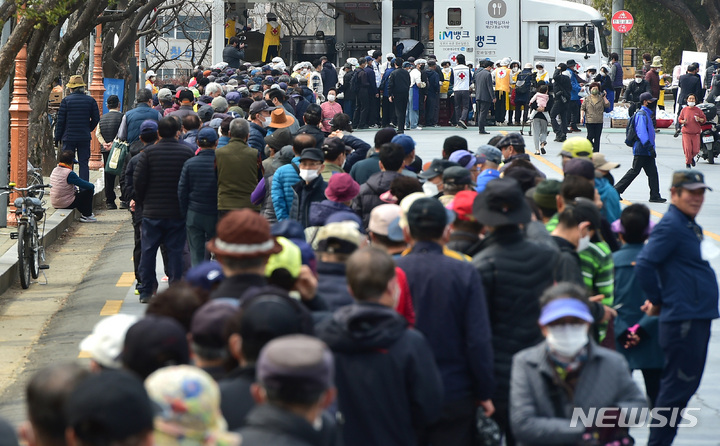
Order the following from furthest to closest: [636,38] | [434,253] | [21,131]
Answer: [636,38] → [21,131] → [434,253]

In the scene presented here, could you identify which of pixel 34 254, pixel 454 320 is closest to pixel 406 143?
pixel 454 320

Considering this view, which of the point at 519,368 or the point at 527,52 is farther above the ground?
the point at 527,52

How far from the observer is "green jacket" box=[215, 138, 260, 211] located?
10953 mm

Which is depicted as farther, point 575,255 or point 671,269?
point 671,269

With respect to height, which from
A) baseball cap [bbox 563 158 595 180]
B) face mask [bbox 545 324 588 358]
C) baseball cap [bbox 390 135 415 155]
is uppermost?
baseball cap [bbox 390 135 415 155]

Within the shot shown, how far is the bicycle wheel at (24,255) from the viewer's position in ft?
43.0

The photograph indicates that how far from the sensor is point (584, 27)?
108 ft

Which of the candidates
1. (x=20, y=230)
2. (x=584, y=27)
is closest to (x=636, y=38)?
(x=584, y=27)

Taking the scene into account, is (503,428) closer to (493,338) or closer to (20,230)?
(493,338)

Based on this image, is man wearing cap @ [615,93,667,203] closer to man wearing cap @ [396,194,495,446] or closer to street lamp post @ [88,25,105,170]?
street lamp post @ [88,25,105,170]

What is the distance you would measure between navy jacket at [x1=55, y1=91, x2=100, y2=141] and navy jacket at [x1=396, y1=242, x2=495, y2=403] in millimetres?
14995

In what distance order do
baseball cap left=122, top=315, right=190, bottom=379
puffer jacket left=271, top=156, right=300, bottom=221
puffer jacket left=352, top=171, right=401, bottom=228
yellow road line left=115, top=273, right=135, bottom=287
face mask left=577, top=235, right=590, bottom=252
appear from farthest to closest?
yellow road line left=115, top=273, right=135, bottom=287
puffer jacket left=271, top=156, right=300, bottom=221
puffer jacket left=352, top=171, right=401, bottom=228
face mask left=577, top=235, right=590, bottom=252
baseball cap left=122, top=315, right=190, bottom=379

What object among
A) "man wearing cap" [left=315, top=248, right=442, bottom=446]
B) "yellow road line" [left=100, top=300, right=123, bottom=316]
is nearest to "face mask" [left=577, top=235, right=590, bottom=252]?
"man wearing cap" [left=315, top=248, right=442, bottom=446]

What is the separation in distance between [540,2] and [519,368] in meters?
29.0
